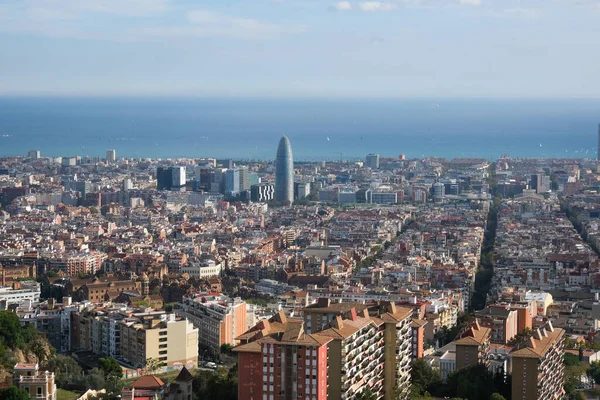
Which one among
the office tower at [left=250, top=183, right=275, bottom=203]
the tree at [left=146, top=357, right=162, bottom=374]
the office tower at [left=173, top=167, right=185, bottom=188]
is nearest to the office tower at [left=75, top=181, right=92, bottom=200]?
the office tower at [left=173, top=167, right=185, bottom=188]

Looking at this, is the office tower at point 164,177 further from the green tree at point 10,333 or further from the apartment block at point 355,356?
the apartment block at point 355,356

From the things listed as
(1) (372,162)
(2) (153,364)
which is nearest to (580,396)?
(2) (153,364)

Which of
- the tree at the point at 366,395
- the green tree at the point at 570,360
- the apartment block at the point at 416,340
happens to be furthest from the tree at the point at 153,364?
the green tree at the point at 570,360

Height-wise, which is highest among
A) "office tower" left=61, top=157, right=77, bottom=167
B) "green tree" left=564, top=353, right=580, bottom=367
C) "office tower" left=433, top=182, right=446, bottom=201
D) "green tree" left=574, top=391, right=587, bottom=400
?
"office tower" left=61, top=157, right=77, bottom=167

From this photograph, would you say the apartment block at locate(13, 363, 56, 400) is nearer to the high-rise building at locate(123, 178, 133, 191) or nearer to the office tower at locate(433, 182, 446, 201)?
the office tower at locate(433, 182, 446, 201)

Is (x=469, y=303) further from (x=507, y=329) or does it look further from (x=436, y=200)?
(x=436, y=200)

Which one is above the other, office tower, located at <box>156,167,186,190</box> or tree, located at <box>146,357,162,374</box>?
office tower, located at <box>156,167,186,190</box>

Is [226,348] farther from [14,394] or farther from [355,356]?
[14,394]
